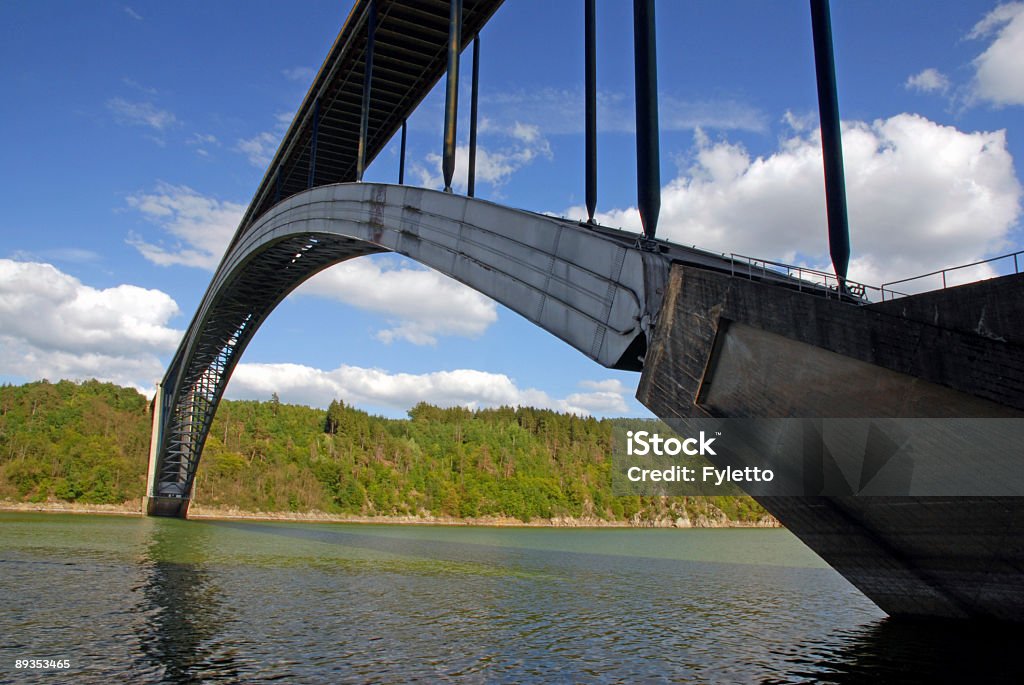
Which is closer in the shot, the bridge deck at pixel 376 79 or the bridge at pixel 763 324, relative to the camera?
the bridge at pixel 763 324

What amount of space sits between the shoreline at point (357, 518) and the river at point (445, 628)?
177 feet

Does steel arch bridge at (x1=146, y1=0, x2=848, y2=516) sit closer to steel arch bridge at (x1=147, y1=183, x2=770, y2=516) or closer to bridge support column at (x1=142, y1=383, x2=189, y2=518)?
steel arch bridge at (x1=147, y1=183, x2=770, y2=516)

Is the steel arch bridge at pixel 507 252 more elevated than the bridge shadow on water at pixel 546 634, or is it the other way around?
the steel arch bridge at pixel 507 252

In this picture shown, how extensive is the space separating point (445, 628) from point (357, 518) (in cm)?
9089

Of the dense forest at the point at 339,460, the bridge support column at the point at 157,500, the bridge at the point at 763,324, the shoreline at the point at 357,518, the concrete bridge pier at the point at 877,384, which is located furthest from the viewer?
the dense forest at the point at 339,460

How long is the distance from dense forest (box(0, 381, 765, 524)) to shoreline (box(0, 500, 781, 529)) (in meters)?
0.98

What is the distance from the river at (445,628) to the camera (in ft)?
38.4

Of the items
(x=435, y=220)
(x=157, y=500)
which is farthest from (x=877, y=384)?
(x=157, y=500)

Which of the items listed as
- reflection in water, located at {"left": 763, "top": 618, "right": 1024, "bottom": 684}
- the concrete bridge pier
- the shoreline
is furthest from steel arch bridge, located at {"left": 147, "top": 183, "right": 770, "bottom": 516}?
the shoreline

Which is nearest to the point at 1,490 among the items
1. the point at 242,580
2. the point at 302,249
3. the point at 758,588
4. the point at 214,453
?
the point at 214,453

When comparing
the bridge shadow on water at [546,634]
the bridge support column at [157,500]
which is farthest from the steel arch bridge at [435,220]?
the bridge support column at [157,500]

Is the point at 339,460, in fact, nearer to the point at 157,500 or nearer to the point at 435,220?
the point at 157,500

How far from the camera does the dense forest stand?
8925 cm

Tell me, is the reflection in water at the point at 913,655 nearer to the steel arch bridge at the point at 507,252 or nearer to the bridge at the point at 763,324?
the bridge at the point at 763,324
